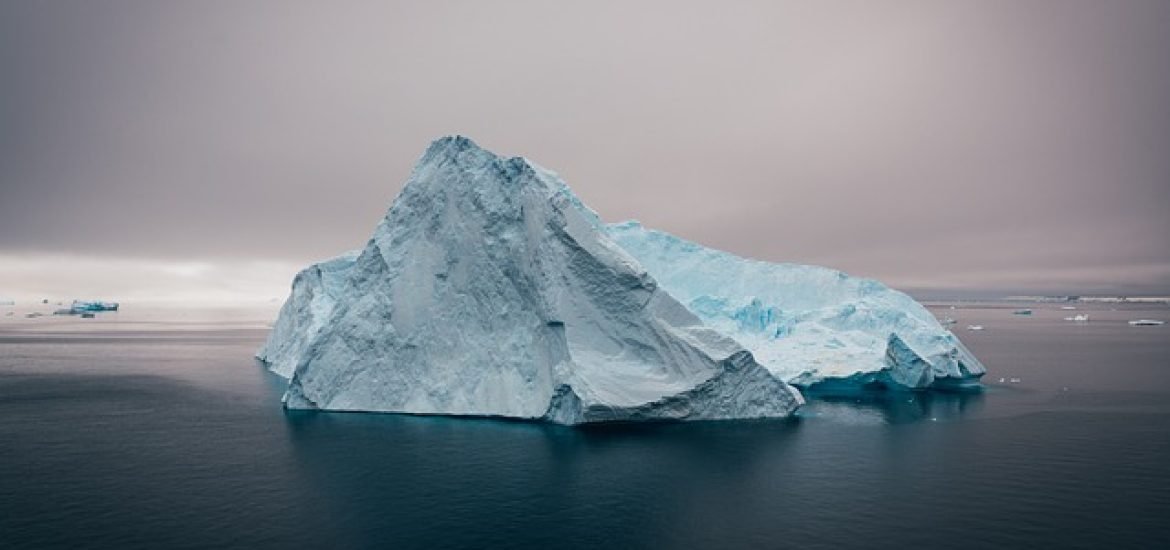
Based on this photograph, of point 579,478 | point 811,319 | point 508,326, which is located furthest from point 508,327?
point 811,319

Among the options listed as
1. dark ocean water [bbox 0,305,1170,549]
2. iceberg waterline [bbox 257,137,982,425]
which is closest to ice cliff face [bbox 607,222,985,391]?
dark ocean water [bbox 0,305,1170,549]

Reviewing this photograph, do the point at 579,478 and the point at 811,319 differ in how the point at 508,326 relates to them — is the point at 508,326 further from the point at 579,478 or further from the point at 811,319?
the point at 811,319

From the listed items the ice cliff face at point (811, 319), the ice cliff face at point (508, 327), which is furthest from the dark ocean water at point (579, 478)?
the ice cliff face at point (811, 319)

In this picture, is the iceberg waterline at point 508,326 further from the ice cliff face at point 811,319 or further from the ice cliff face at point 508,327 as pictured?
the ice cliff face at point 811,319

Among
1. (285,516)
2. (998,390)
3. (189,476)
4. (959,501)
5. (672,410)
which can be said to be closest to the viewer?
(285,516)

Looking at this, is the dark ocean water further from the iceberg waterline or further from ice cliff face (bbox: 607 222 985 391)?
ice cliff face (bbox: 607 222 985 391)

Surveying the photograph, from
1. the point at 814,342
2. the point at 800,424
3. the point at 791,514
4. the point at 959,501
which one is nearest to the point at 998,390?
the point at 814,342

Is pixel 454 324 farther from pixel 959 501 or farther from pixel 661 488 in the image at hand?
pixel 959 501
